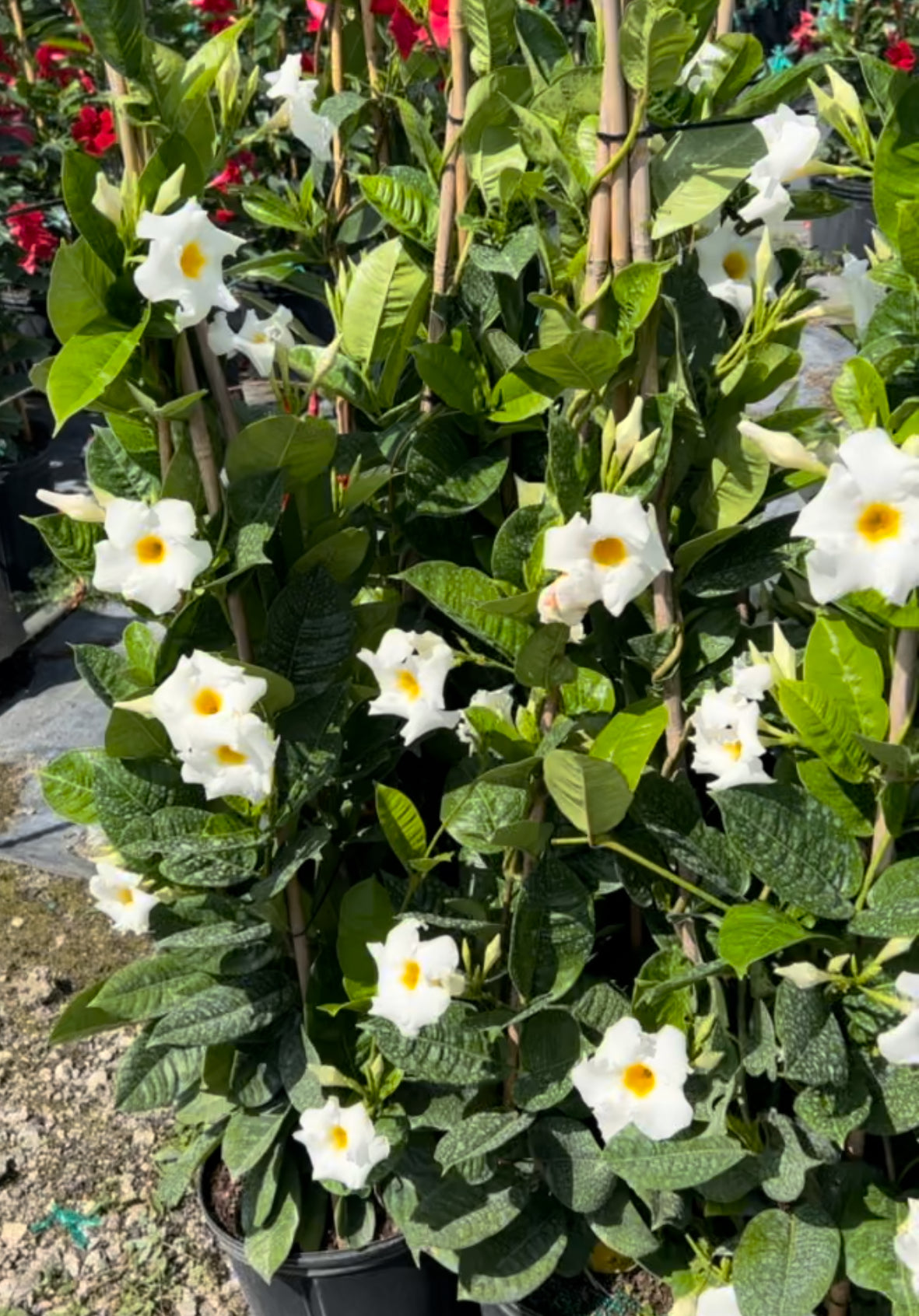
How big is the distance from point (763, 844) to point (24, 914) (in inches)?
70.6

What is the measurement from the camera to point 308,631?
1195mm

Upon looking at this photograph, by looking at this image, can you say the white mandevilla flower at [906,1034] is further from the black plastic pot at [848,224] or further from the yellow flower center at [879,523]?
the black plastic pot at [848,224]

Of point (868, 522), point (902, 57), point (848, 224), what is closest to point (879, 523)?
point (868, 522)

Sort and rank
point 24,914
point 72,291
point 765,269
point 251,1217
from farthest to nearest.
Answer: point 24,914, point 251,1217, point 765,269, point 72,291

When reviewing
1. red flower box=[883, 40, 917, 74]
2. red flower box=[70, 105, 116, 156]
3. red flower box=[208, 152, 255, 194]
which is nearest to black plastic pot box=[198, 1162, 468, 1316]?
red flower box=[208, 152, 255, 194]

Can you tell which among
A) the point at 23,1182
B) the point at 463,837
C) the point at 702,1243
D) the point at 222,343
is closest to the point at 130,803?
the point at 463,837

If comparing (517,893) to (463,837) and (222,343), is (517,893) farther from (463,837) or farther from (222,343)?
(222,343)

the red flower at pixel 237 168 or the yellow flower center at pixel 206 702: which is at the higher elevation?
the yellow flower center at pixel 206 702

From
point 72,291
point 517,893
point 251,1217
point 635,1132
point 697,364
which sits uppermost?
point 72,291

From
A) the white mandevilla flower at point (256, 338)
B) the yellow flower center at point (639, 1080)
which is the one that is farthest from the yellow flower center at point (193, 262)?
the yellow flower center at point (639, 1080)

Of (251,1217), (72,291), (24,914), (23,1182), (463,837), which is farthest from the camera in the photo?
(24,914)

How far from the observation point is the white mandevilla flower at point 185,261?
932 millimetres

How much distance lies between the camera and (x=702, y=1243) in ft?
4.24

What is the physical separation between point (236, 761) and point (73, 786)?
318 mm
